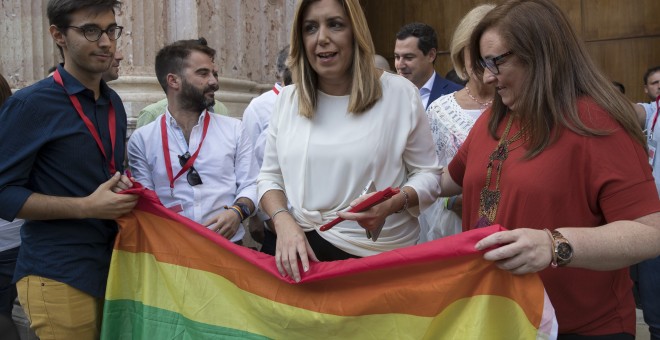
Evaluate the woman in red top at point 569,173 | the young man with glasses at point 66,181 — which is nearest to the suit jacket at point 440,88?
the young man with glasses at point 66,181

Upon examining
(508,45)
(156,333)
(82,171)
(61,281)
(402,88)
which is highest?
(508,45)

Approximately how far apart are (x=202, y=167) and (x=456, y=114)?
144 centimetres

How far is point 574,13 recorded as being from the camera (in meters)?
7.13

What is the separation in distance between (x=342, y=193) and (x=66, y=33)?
1.42m

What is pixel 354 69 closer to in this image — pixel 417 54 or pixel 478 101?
pixel 478 101

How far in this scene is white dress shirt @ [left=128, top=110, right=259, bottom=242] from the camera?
370 cm

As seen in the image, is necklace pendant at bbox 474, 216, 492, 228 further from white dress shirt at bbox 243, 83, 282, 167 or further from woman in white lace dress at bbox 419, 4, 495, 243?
white dress shirt at bbox 243, 83, 282, 167

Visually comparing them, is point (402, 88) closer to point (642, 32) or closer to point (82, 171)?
point (82, 171)

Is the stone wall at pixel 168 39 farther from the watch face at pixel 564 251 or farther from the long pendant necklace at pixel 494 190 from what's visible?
the watch face at pixel 564 251

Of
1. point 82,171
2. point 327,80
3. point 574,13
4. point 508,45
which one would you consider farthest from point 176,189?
point 574,13

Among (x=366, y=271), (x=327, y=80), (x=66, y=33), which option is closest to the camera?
(x=366, y=271)

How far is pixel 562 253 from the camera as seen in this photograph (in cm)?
173

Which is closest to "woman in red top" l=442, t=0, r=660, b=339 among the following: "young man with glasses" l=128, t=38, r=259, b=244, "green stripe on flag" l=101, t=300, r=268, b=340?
"green stripe on flag" l=101, t=300, r=268, b=340

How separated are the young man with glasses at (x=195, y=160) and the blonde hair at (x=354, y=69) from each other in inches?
39.4
